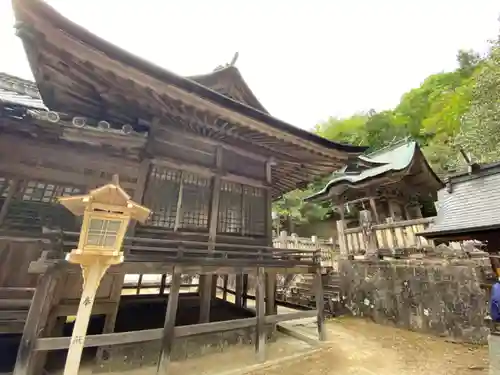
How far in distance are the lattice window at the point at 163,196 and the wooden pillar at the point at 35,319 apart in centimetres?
221

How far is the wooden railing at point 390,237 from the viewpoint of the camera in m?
8.90

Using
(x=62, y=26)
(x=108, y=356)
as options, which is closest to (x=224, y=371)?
(x=108, y=356)

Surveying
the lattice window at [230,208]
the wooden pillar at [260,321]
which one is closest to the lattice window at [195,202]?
the lattice window at [230,208]

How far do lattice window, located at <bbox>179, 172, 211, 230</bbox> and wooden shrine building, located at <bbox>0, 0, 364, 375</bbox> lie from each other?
29 mm

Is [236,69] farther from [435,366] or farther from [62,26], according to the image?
[435,366]

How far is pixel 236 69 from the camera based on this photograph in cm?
842

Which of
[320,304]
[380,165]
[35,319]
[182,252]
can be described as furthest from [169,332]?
[380,165]

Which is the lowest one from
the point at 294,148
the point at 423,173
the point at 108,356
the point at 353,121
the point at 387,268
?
the point at 108,356

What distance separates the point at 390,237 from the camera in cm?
980

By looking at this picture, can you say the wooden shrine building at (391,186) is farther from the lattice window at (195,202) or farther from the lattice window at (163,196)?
the lattice window at (163,196)

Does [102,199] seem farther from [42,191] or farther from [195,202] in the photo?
[195,202]

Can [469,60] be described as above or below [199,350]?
above

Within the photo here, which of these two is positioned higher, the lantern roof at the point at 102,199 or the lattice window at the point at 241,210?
the lattice window at the point at 241,210

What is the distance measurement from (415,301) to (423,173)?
32.6 ft
